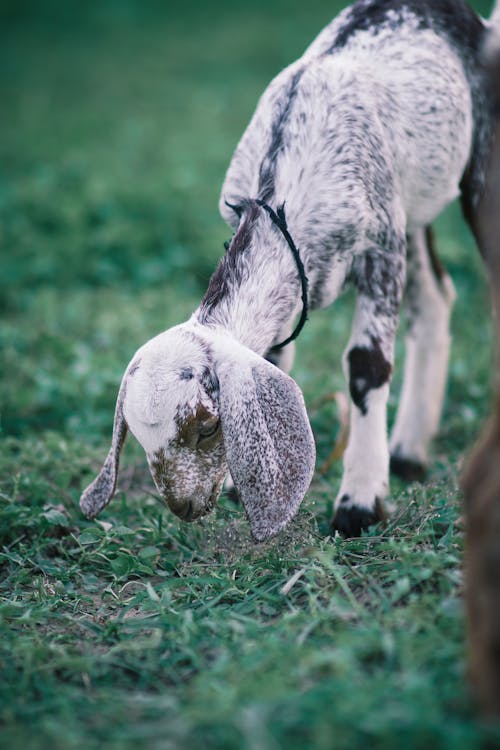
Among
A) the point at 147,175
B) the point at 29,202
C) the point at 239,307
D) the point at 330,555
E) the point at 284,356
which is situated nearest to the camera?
the point at 330,555

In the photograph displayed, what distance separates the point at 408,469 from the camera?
456 centimetres

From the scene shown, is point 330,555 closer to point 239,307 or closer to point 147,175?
point 239,307

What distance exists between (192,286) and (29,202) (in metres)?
1.82

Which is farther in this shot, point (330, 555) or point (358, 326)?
point (358, 326)

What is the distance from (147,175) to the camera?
30.9 ft

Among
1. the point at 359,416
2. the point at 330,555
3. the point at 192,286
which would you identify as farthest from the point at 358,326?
the point at 192,286

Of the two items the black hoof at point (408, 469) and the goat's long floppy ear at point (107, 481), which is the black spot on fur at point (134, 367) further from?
the black hoof at point (408, 469)

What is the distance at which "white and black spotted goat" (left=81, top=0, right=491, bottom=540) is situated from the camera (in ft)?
10.3

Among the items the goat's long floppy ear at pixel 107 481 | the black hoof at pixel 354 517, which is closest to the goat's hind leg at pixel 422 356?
the black hoof at pixel 354 517

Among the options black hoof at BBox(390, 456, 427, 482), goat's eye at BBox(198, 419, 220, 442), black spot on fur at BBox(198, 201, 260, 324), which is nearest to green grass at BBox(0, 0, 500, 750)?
black hoof at BBox(390, 456, 427, 482)

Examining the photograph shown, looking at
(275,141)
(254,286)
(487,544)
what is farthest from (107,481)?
(487,544)

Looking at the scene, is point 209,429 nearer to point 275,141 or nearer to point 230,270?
point 230,270

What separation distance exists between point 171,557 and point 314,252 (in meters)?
1.28

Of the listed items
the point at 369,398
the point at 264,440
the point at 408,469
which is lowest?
the point at 408,469
